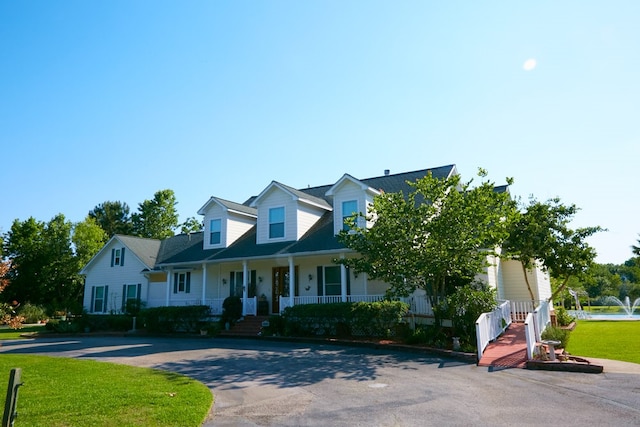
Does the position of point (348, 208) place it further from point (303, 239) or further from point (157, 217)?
point (157, 217)

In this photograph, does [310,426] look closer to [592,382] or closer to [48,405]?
[48,405]

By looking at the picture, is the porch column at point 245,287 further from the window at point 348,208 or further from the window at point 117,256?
the window at point 117,256

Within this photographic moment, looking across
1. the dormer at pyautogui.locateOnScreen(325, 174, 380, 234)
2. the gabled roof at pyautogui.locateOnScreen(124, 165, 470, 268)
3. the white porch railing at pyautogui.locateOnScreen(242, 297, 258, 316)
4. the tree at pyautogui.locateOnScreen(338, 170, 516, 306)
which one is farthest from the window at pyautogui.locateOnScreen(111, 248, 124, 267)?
the tree at pyautogui.locateOnScreen(338, 170, 516, 306)

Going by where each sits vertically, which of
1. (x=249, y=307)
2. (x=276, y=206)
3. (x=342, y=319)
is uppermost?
(x=276, y=206)

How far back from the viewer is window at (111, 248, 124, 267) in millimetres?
30855

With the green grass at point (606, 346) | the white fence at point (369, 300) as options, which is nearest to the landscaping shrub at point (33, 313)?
the white fence at point (369, 300)

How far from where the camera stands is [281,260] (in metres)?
22.9

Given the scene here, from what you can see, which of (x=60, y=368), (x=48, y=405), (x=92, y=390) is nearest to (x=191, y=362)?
(x=60, y=368)

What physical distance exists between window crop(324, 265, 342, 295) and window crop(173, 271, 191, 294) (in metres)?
10.1

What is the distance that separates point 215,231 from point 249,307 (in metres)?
5.86

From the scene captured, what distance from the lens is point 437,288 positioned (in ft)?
52.2

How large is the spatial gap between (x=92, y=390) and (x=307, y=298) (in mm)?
12877

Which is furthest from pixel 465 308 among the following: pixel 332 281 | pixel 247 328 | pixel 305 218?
pixel 305 218

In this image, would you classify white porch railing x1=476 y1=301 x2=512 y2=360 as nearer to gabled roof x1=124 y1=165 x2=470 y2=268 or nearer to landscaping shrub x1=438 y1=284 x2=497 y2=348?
landscaping shrub x1=438 y1=284 x2=497 y2=348
